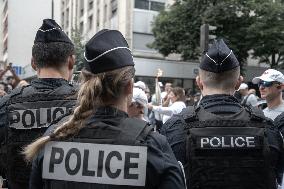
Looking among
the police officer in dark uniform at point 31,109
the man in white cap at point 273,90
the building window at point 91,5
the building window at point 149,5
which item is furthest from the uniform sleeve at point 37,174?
the building window at point 91,5

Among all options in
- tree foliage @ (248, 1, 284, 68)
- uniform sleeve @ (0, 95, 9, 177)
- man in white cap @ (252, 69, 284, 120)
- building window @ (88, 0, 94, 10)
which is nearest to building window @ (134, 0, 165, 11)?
tree foliage @ (248, 1, 284, 68)

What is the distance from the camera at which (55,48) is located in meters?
3.10

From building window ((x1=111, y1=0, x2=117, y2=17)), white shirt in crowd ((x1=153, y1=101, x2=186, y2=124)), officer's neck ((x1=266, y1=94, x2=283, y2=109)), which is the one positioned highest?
building window ((x1=111, y1=0, x2=117, y2=17))

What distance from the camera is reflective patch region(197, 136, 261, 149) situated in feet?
9.12

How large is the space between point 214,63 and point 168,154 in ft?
3.95

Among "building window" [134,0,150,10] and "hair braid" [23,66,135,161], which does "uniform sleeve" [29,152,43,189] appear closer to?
"hair braid" [23,66,135,161]

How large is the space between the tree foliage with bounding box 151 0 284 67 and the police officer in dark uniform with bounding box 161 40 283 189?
2290 centimetres

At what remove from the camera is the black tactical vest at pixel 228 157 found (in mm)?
2770

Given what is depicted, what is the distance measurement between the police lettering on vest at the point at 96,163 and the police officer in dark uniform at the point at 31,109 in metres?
0.98

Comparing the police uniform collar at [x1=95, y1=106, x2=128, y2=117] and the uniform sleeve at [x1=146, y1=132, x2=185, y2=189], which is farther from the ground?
the police uniform collar at [x1=95, y1=106, x2=128, y2=117]

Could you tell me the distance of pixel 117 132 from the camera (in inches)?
78.0

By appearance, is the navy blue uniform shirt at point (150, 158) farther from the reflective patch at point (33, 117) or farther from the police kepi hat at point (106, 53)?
the reflective patch at point (33, 117)

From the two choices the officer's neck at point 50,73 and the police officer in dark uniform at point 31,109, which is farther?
the officer's neck at point 50,73

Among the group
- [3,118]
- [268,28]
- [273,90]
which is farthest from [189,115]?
[268,28]
